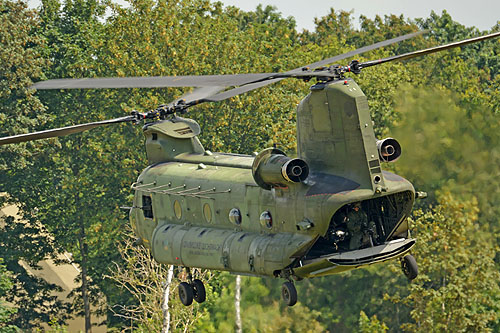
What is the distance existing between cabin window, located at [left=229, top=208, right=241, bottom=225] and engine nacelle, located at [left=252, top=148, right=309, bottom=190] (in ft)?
4.76

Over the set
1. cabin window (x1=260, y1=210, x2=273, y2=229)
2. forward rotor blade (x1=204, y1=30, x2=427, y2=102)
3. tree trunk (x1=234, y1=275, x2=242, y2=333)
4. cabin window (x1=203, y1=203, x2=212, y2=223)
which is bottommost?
tree trunk (x1=234, y1=275, x2=242, y2=333)

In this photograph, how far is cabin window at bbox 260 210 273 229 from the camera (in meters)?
21.6

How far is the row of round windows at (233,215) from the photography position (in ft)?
71.0

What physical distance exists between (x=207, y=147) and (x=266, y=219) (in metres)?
29.1

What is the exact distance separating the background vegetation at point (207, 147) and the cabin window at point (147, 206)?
15.4 metres

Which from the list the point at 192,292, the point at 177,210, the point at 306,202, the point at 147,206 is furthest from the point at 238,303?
the point at 306,202

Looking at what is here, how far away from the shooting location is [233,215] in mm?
22688

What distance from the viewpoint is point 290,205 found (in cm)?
2100

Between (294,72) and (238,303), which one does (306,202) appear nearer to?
(294,72)

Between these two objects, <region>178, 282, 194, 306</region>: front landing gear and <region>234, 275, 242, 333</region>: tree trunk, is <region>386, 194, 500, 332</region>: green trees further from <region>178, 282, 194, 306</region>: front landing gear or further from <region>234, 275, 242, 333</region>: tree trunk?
<region>178, 282, 194, 306</region>: front landing gear

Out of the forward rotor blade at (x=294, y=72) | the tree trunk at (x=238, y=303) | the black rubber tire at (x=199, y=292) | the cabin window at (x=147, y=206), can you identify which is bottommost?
the tree trunk at (x=238, y=303)

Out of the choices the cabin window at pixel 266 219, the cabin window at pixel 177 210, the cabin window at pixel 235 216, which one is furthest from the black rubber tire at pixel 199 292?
the cabin window at pixel 266 219

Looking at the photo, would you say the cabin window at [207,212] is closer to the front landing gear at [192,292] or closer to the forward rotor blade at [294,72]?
the front landing gear at [192,292]

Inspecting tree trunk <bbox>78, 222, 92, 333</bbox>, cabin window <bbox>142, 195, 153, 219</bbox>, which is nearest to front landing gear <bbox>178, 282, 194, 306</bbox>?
cabin window <bbox>142, 195, 153, 219</bbox>
